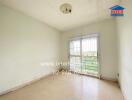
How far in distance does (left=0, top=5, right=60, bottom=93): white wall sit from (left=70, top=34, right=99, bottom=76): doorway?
1.27 metres

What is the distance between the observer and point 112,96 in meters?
2.04

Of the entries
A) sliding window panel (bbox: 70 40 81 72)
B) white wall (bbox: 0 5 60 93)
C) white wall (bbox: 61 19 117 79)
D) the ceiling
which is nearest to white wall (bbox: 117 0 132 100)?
the ceiling

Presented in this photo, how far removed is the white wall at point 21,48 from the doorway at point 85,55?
127 centimetres

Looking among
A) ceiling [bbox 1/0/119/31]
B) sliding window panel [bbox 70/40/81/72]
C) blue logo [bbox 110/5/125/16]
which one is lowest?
sliding window panel [bbox 70/40/81/72]

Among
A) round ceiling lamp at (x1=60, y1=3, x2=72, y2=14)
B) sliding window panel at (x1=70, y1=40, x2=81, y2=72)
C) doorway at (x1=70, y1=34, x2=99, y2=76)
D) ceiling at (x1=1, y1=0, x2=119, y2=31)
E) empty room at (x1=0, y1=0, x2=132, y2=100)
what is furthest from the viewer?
sliding window panel at (x1=70, y1=40, x2=81, y2=72)

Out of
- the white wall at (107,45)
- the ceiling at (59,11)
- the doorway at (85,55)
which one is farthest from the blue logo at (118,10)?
the doorway at (85,55)

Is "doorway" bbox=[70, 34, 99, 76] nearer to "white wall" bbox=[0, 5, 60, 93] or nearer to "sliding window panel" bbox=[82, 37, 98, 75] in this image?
"sliding window panel" bbox=[82, 37, 98, 75]

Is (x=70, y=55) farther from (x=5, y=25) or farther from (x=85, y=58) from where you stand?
(x=5, y=25)

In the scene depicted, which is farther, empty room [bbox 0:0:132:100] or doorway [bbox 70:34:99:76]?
doorway [bbox 70:34:99:76]

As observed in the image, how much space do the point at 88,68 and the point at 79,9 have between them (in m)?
2.49

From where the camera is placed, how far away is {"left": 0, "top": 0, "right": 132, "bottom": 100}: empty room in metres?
2.10

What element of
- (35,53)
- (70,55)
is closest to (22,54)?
(35,53)

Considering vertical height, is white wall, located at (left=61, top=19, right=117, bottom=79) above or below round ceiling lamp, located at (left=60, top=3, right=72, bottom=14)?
below

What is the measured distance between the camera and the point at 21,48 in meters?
2.68
